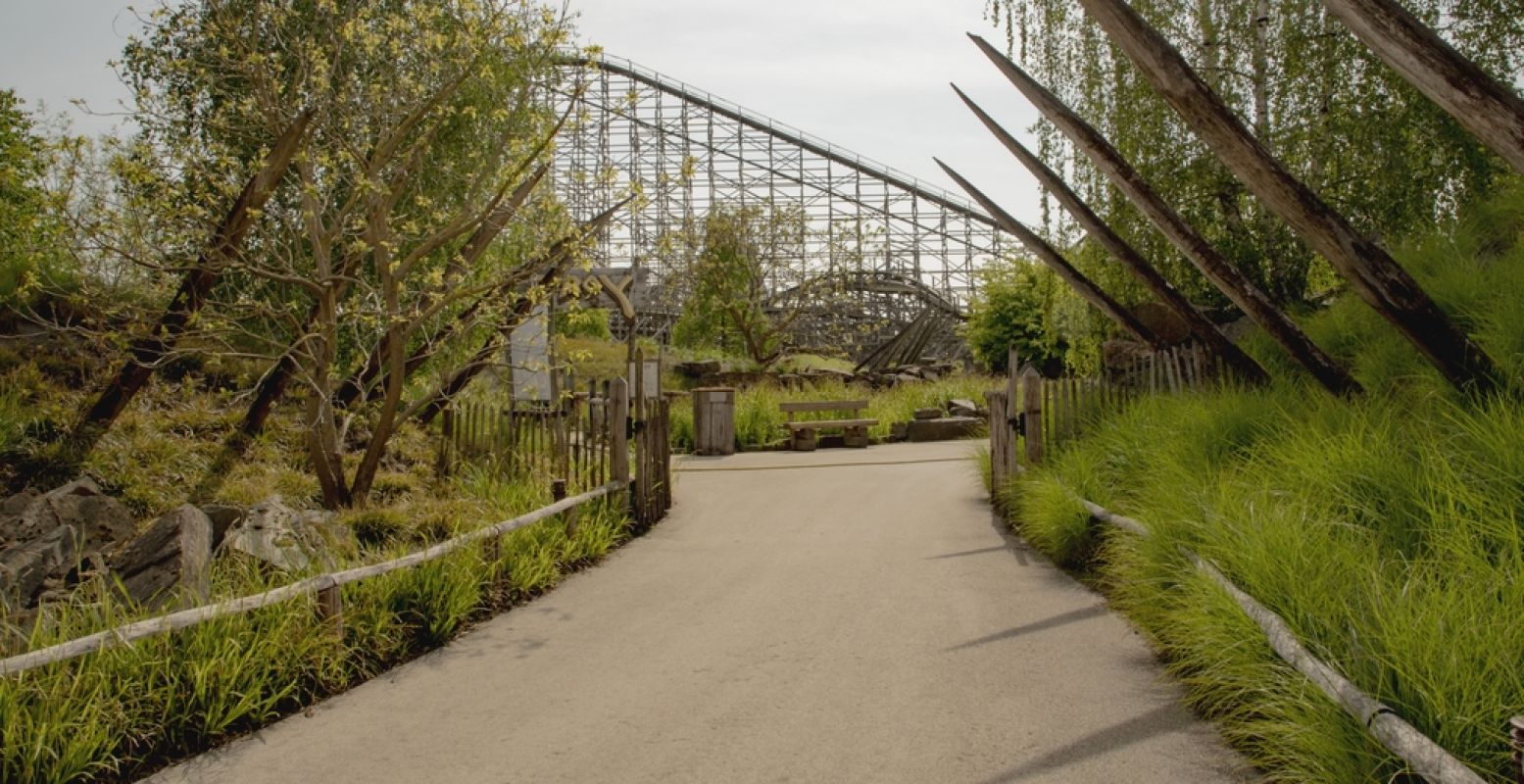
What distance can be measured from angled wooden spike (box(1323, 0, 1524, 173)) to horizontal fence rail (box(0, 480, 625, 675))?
4858 mm

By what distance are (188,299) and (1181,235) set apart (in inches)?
291

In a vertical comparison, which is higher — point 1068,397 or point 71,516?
point 1068,397

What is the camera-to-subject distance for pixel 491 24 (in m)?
8.36

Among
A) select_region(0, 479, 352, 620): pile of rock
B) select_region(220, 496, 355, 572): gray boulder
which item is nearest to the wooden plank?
select_region(0, 479, 352, 620): pile of rock

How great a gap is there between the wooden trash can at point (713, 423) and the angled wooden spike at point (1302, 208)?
11.9 meters

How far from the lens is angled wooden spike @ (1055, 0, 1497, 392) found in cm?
570

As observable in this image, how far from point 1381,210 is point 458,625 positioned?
7.63 m

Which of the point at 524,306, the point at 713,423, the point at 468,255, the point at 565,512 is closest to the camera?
the point at 565,512

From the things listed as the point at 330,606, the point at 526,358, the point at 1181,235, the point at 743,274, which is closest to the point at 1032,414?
the point at 1181,235

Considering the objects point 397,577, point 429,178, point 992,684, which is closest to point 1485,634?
point 992,684

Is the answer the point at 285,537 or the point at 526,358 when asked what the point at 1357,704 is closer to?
the point at 285,537

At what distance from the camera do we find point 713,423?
688 inches

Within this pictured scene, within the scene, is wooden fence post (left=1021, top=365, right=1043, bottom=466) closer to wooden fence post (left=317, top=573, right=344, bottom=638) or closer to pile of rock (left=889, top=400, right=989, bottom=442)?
wooden fence post (left=317, top=573, right=344, bottom=638)

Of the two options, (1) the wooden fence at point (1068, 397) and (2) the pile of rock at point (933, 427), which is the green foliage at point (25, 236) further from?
(2) the pile of rock at point (933, 427)
